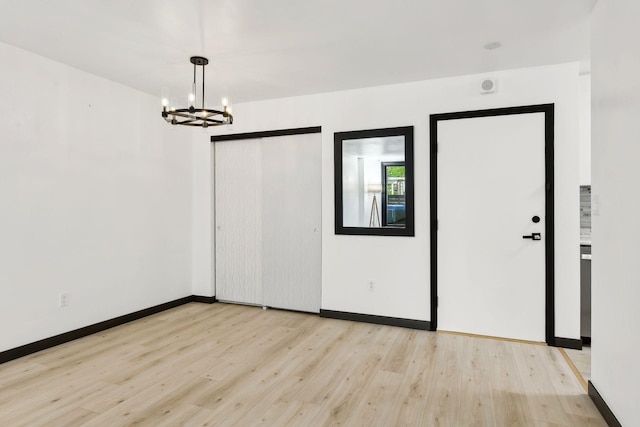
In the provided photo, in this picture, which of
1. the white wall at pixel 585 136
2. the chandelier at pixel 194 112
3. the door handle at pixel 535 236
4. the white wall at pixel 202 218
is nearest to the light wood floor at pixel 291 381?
the door handle at pixel 535 236

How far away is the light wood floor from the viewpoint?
2.35 m

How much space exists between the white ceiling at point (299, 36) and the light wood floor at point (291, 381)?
2168 millimetres

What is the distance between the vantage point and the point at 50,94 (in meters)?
3.50

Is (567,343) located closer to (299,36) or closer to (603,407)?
(603,407)

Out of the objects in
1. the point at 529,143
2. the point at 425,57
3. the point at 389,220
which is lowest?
the point at 389,220

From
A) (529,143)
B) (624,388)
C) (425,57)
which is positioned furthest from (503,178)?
(624,388)

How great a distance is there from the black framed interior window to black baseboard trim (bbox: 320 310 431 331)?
0.89 meters

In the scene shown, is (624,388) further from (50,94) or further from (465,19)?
(50,94)

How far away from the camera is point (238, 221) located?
5.00 metres

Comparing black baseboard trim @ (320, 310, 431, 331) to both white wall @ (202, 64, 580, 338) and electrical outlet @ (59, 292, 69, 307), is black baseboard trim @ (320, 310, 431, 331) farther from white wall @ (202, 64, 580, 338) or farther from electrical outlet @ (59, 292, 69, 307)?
electrical outlet @ (59, 292, 69, 307)

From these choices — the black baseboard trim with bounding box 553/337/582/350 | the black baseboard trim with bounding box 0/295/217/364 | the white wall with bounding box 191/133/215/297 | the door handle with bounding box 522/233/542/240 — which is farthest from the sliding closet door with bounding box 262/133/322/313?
the black baseboard trim with bounding box 553/337/582/350

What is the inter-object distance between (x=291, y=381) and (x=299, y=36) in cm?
256

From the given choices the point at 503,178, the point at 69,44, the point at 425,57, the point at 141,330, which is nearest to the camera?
the point at 69,44

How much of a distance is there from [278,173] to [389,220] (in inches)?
58.3
